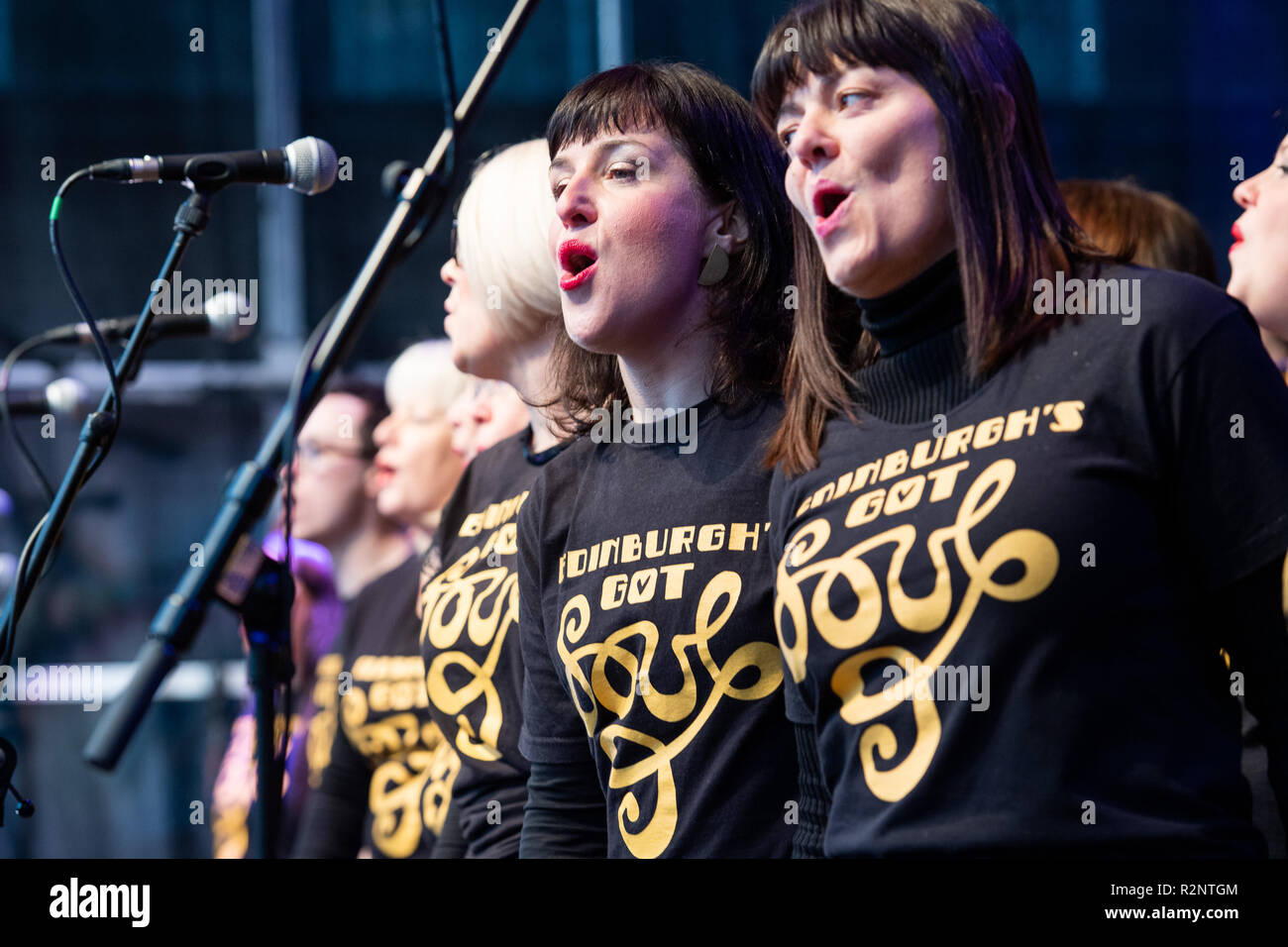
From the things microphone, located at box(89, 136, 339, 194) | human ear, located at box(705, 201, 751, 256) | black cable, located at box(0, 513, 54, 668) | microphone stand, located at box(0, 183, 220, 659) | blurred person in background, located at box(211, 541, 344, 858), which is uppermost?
microphone, located at box(89, 136, 339, 194)

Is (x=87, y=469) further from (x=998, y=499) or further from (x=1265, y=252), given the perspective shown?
(x=1265, y=252)

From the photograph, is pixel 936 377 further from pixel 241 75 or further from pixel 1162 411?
pixel 241 75

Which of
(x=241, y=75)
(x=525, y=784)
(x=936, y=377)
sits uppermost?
(x=241, y=75)

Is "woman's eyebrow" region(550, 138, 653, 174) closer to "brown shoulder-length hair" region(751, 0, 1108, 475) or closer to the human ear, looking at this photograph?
the human ear

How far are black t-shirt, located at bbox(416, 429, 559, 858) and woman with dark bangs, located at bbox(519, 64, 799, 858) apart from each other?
180 mm

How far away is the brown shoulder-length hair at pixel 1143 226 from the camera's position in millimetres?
1827

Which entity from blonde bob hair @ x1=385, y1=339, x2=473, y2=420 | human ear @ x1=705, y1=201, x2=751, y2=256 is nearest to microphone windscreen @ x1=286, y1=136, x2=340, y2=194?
human ear @ x1=705, y1=201, x2=751, y2=256

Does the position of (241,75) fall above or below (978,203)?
above

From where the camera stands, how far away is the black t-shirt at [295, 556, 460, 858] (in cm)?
228

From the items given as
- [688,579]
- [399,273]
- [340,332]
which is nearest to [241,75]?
[399,273]

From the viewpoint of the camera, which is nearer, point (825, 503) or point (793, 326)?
point (825, 503)

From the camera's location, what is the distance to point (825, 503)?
1273 mm

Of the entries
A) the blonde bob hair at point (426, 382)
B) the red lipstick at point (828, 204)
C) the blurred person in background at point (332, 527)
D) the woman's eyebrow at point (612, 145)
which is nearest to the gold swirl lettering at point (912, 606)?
the red lipstick at point (828, 204)
